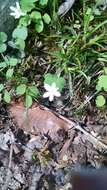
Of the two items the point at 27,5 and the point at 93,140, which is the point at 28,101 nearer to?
the point at 93,140

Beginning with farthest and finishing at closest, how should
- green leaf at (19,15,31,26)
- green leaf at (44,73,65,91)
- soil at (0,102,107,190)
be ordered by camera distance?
green leaf at (19,15,31,26) → green leaf at (44,73,65,91) → soil at (0,102,107,190)

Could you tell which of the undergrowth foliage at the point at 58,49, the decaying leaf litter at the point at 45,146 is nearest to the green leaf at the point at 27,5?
the undergrowth foliage at the point at 58,49

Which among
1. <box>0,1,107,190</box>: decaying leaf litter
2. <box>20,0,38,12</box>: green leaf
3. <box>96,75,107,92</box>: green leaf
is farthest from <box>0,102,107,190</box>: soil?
<box>20,0,38,12</box>: green leaf

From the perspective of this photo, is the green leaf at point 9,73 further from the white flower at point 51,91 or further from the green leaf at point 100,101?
the green leaf at point 100,101

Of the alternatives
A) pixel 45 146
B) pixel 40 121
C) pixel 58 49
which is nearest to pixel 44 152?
pixel 45 146

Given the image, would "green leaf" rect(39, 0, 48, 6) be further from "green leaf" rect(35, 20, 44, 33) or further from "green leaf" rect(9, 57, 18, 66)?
"green leaf" rect(9, 57, 18, 66)

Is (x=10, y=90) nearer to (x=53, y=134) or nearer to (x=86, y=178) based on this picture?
(x=53, y=134)
